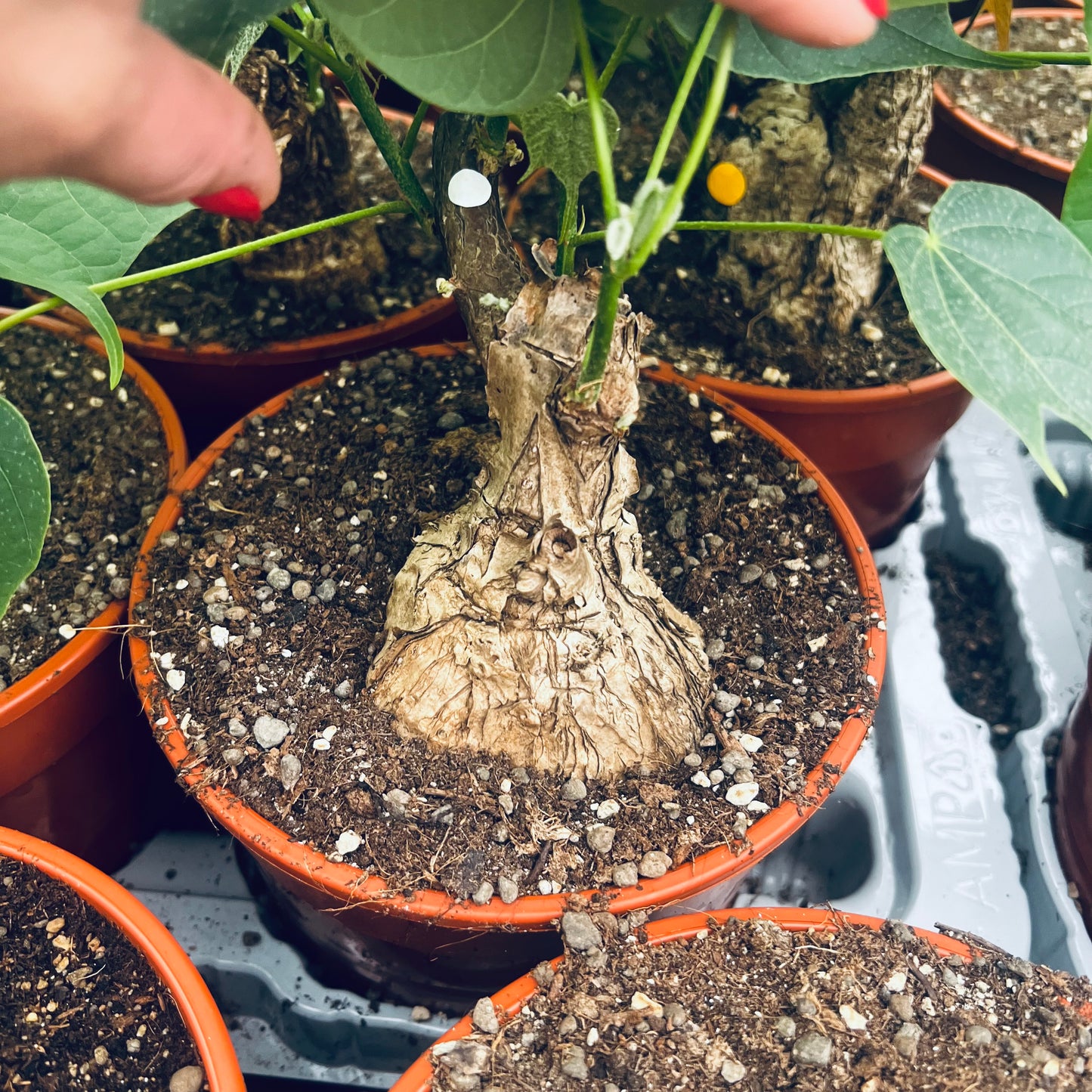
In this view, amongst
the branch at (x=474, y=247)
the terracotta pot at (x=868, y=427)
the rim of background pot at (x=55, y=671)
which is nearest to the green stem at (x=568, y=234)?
the branch at (x=474, y=247)

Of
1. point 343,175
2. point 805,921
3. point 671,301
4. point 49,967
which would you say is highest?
point 343,175

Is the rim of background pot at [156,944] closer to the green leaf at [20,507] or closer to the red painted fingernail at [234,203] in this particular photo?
the green leaf at [20,507]

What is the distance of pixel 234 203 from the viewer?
0.55 m

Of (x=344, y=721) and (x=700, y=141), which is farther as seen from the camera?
(x=344, y=721)

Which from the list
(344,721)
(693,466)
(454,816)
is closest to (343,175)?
(693,466)

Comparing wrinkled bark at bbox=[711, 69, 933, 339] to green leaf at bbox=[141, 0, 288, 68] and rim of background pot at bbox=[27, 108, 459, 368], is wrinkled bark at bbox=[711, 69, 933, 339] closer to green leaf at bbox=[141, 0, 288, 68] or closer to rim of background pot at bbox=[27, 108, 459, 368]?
rim of background pot at bbox=[27, 108, 459, 368]

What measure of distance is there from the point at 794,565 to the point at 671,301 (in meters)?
0.44

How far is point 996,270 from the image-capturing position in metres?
0.59

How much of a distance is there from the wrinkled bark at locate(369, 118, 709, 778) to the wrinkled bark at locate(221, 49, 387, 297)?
0.36m

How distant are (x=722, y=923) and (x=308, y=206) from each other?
94cm

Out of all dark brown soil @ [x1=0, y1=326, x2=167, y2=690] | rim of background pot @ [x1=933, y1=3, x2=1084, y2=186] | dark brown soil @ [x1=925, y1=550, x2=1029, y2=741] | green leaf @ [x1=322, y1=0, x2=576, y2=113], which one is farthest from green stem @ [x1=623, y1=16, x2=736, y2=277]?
rim of background pot @ [x1=933, y1=3, x2=1084, y2=186]

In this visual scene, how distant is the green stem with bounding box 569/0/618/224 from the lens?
46 centimetres

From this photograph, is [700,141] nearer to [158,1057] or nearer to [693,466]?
[693,466]

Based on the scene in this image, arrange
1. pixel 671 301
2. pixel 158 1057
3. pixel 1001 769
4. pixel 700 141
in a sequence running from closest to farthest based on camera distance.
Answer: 1. pixel 700 141
2. pixel 158 1057
3. pixel 1001 769
4. pixel 671 301
